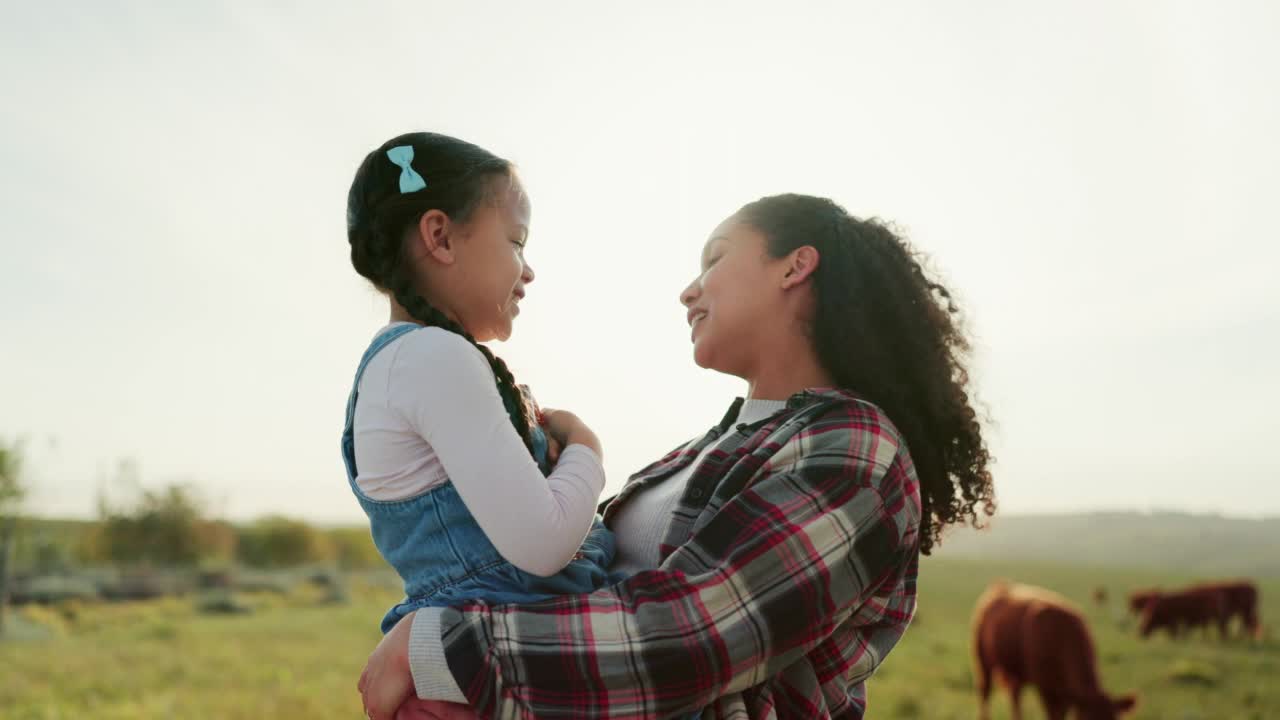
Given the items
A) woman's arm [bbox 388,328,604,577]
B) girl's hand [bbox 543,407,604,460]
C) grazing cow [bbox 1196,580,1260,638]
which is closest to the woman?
woman's arm [bbox 388,328,604,577]

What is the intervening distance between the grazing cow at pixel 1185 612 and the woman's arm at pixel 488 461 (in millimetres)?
16636

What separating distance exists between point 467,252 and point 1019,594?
10272 millimetres

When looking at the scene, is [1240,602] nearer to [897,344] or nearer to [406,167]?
[897,344]

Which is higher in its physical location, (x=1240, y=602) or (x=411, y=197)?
(x=411, y=197)

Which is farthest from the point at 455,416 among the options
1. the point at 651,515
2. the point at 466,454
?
the point at 651,515

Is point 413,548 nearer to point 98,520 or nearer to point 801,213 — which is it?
point 801,213

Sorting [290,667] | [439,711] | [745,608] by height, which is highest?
[745,608]

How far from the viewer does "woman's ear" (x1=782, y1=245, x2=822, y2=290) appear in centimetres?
216

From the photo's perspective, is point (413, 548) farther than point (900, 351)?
No

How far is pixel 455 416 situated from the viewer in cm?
158

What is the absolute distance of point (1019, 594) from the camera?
10281 mm

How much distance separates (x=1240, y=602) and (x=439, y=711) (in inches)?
688

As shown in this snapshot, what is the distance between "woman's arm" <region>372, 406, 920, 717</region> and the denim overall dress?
91 mm

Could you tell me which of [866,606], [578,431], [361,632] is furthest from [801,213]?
[361,632]
